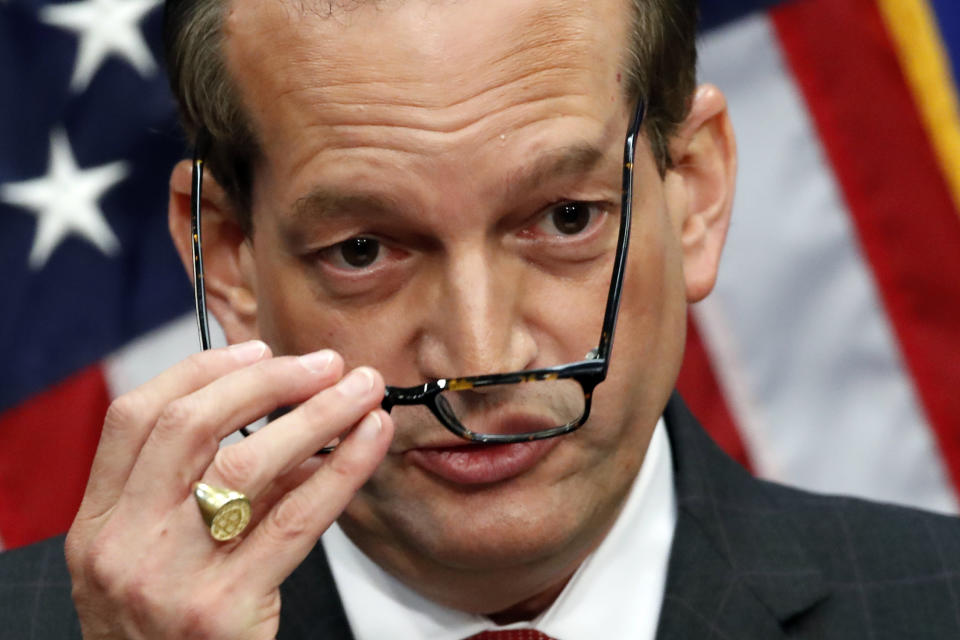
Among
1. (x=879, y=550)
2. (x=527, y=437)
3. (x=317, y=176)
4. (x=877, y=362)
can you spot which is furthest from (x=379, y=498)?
(x=877, y=362)

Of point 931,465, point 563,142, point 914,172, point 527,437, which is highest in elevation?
point 563,142

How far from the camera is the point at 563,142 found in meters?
1.87

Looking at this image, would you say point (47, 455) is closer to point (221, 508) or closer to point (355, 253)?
point (355, 253)

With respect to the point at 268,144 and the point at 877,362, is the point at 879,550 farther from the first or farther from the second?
the point at 268,144

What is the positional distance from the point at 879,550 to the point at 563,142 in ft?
3.49

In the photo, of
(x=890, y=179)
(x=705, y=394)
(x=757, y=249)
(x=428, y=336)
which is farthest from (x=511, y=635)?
(x=890, y=179)

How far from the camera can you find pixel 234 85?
6.66ft

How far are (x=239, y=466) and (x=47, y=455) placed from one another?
1697 millimetres

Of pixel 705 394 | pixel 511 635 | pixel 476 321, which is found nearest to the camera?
pixel 476 321

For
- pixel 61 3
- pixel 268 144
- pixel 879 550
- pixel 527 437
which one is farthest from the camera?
pixel 61 3

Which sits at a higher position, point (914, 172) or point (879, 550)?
point (914, 172)

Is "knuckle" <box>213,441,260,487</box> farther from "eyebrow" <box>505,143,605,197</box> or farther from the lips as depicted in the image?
"eyebrow" <box>505,143,605,197</box>

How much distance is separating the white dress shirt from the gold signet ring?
1.90 ft

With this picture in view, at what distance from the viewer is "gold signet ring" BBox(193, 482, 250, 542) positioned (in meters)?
1.65
